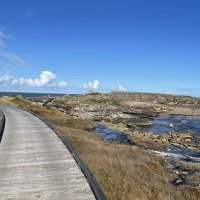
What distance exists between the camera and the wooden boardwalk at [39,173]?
14555mm

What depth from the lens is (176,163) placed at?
99.7 feet

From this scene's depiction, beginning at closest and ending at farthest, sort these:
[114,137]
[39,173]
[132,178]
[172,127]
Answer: [39,173] → [132,178] → [114,137] → [172,127]

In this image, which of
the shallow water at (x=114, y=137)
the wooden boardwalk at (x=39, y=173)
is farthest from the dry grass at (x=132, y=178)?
the shallow water at (x=114, y=137)

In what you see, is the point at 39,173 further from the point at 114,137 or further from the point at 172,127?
the point at 172,127

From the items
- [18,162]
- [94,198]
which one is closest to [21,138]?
[18,162]

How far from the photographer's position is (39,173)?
58.0 feet

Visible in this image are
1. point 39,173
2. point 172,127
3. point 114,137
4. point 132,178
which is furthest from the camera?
point 172,127

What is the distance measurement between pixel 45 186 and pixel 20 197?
1500mm

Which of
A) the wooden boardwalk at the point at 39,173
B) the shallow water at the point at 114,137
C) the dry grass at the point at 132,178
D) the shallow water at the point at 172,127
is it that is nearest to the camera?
the wooden boardwalk at the point at 39,173

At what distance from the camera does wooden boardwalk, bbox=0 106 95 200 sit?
14.6m

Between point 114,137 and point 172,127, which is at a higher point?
point 114,137

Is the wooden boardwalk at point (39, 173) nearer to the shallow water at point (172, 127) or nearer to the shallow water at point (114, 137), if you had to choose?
the shallow water at point (114, 137)

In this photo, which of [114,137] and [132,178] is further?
[114,137]

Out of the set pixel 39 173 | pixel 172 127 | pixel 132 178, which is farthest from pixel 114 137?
pixel 172 127
